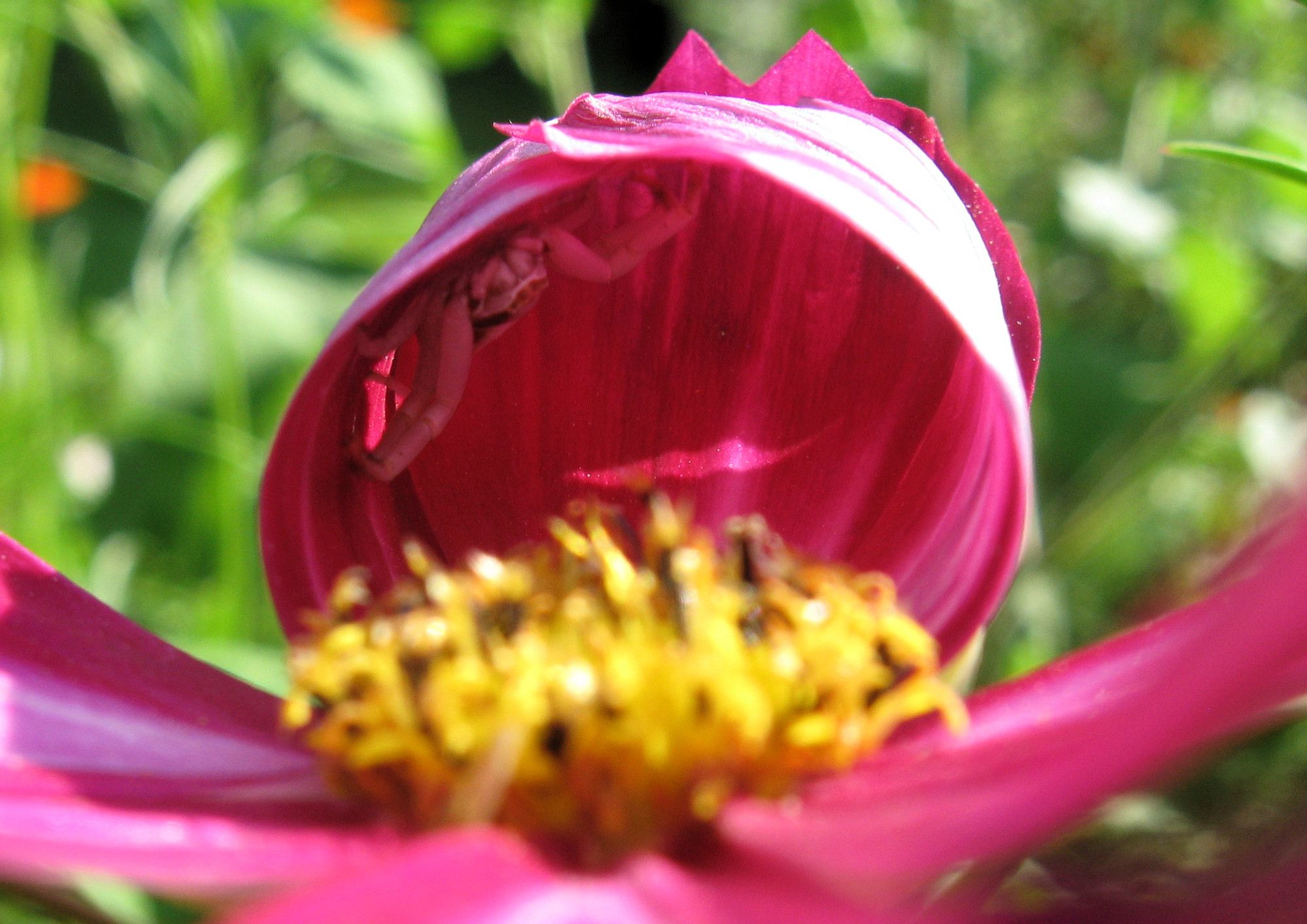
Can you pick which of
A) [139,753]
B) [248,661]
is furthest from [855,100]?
[248,661]

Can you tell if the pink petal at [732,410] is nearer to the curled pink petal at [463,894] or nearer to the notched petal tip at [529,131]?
the notched petal tip at [529,131]

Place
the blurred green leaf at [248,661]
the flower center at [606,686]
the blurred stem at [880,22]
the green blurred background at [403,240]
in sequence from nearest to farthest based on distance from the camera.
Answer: the flower center at [606,686] → the blurred green leaf at [248,661] → the green blurred background at [403,240] → the blurred stem at [880,22]

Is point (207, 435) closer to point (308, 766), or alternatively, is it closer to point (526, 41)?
point (308, 766)

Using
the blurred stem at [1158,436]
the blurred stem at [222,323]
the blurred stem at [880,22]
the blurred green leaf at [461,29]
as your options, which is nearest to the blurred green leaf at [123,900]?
the blurred stem at [222,323]

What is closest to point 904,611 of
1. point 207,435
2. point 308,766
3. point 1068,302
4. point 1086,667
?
point 1086,667

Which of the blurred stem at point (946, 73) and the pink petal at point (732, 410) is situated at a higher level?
the blurred stem at point (946, 73)
